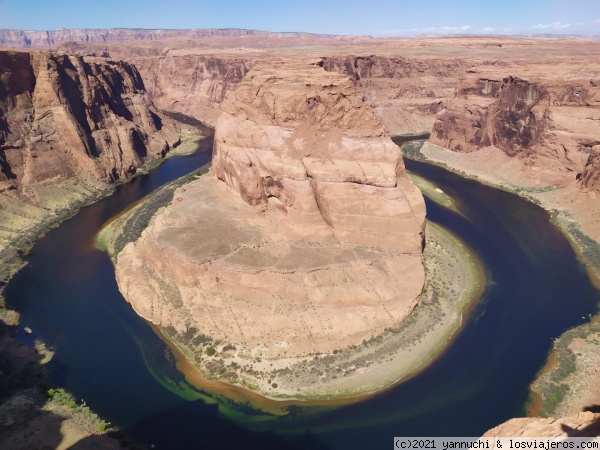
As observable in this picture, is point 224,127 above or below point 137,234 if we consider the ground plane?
above

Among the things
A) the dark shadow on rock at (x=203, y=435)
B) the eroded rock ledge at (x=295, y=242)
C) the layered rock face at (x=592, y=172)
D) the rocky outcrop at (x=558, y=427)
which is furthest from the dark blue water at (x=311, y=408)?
the layered rock face at (x=592, y=172)

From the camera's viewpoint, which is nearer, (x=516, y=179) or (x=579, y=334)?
(x=579, y=334)

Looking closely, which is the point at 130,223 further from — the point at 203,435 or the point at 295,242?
the point at 203,435

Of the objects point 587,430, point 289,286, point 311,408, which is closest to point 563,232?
point 289,286

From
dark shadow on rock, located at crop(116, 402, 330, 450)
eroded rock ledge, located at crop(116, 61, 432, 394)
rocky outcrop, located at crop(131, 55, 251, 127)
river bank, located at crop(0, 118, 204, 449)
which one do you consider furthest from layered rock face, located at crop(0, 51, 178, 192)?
dark shadow on rock, located at crop(116, 402, 330, 450)

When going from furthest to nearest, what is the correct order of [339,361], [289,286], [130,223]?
[130,223]
[289,286]
[339,361]

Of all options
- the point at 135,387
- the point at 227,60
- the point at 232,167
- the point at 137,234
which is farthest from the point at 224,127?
the point at 227,60

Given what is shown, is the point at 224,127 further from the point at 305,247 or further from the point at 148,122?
the point at 148,122
